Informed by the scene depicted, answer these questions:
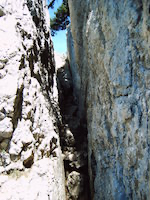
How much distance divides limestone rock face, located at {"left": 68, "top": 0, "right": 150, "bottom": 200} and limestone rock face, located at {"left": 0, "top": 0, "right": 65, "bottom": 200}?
119 centimetres

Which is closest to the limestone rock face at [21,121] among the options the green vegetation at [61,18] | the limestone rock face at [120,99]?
the limestone rock face at [120,99]

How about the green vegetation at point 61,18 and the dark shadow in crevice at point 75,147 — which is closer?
the dark shadow in crevice at point 75,147

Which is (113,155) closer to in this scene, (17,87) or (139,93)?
(139,93)

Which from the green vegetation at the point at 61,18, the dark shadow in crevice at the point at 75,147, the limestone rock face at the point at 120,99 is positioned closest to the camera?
the limestone rock face at the point at 120,99

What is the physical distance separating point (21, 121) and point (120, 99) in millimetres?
1840

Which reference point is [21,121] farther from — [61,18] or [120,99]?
[61,18]

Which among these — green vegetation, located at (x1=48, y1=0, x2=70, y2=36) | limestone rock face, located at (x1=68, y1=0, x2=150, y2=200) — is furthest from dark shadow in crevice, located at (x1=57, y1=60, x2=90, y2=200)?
green vegetation, located at (x1=48, y1=0, x2=70, y2=36)

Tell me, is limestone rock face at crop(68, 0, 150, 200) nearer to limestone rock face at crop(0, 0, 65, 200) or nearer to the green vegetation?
limestone rock face at crop(0, 0, 65, 200)

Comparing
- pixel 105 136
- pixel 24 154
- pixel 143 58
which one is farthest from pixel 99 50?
pixel 24 154

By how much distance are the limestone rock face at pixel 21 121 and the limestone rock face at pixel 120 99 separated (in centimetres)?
119

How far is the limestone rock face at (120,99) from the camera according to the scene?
2541 mm

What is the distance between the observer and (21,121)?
2975mm

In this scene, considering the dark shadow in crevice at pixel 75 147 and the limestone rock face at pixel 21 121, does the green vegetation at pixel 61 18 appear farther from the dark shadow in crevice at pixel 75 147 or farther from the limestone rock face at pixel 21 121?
the limestone rock face at pixel 21 121

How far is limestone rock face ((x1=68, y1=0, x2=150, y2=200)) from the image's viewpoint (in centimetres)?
254
